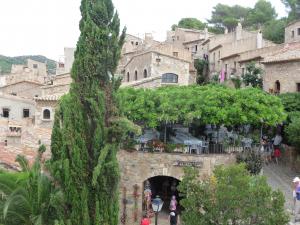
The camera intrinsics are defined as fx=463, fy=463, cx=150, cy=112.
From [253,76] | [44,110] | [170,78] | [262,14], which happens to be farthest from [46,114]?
[262,14]

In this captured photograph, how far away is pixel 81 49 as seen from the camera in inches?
497

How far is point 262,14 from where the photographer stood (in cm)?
6662

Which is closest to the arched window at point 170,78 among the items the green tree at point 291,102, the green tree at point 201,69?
the green tree at point 291,102

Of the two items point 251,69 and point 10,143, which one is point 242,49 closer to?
point 251,69

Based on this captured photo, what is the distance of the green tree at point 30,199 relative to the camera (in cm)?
1280

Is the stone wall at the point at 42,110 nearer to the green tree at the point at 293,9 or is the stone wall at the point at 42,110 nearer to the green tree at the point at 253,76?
the green tree at the point at 253,76

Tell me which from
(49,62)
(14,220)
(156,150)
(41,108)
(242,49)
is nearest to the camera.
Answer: (14,220)

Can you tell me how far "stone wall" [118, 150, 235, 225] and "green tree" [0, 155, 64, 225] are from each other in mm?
8331

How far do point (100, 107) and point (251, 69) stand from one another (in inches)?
992

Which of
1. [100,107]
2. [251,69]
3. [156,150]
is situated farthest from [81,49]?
[251,69]

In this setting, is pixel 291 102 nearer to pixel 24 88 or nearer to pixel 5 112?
pixel 5 112

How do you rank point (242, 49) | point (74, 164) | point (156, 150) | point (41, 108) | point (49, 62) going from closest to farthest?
1. point (74, 164)
2. point (156, 150)
3. point (41, 108)
4. point (242, 49)
5. point (49, 62)

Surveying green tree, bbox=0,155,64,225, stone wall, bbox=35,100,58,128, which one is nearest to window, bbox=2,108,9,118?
stone wall, bbox=35,100,58,128

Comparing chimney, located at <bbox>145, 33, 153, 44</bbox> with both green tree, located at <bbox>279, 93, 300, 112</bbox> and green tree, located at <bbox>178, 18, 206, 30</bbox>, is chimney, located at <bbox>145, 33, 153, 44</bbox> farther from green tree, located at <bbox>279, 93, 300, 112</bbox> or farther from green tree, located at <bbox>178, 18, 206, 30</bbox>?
green tree, located at <bbox>279, 93, 300, 112</bbox>
